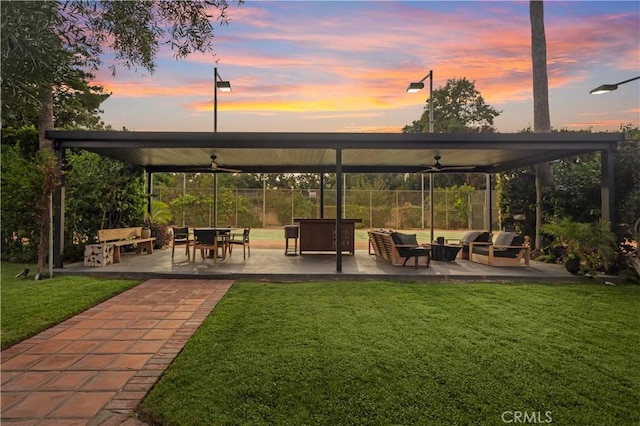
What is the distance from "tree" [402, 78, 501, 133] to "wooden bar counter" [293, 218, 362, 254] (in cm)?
2158

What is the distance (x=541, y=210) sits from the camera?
9242 millimetres

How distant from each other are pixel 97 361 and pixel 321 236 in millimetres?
6990

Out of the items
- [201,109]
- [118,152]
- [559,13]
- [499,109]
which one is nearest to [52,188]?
[118,152]

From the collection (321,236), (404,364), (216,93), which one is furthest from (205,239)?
(216,93)

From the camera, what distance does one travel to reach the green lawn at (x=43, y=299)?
157 inches

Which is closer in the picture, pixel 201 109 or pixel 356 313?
pixel 356 313

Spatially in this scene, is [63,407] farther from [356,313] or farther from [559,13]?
[559,13]

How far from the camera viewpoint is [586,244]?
21.9ft

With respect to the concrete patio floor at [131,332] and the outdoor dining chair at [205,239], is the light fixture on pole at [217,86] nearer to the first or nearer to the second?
the outdoor dining chair at [205,239]

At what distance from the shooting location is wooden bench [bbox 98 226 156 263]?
7.99m

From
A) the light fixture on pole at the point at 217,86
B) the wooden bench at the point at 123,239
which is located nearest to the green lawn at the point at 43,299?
the wooden bench at the point at 123,239

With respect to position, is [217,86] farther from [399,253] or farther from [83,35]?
[399,253]

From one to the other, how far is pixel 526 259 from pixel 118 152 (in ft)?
31.6

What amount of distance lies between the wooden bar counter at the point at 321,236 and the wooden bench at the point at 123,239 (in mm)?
4312
